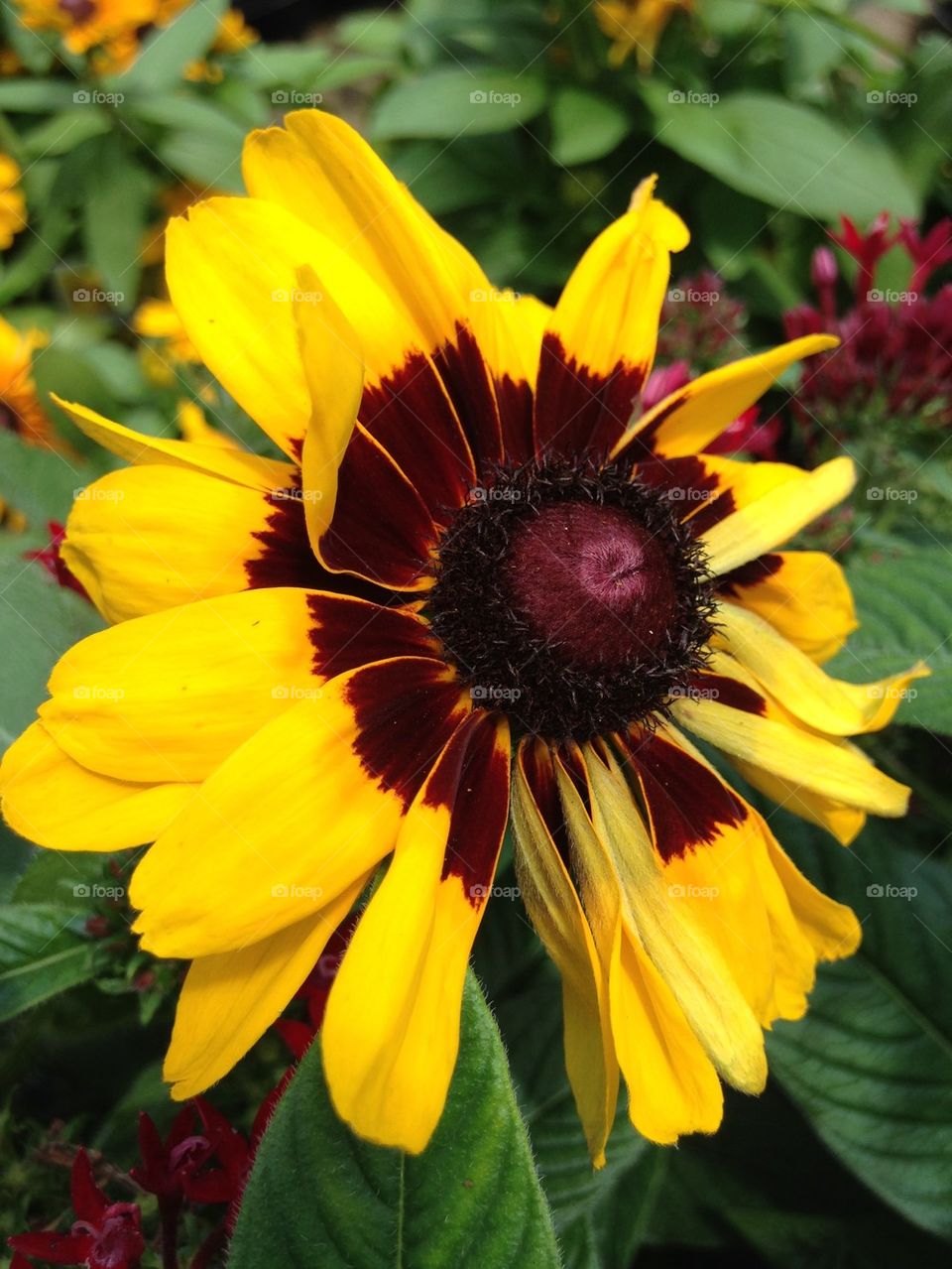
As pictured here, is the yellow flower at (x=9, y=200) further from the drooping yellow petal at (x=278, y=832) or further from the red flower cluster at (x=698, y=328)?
the drooping yellow petal at (x=278, y=832)

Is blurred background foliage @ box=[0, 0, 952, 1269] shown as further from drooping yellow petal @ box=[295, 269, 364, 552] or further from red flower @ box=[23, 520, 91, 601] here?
drooping yellow petal @ box=[295, 269, 364, 552]

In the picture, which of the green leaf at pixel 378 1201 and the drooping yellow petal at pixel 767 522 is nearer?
the green leaf at pixel 378 1201

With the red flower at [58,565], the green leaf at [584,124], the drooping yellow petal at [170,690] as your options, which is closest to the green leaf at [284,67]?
the green leaf at [584,124]

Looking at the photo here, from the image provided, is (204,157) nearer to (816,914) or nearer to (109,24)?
(109,24)

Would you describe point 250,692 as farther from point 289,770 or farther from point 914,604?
point 914,604

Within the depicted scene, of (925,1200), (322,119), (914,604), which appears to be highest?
(322,119)

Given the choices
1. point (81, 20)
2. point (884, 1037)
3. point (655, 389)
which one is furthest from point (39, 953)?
point (81, 20)

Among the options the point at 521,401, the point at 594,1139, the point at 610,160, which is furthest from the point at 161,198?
the point at 594,1139
